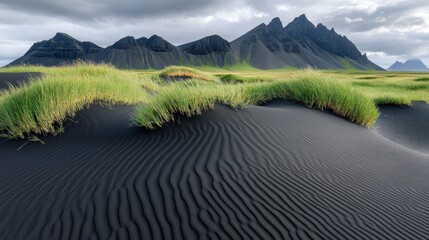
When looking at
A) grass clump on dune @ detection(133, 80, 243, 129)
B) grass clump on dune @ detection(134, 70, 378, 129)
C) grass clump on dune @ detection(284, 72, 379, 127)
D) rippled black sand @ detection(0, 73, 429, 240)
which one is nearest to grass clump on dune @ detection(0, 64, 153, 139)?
rippled black sand @ detection(0, 73, 429, 240)

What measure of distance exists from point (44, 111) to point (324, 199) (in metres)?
5.33

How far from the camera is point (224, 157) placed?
3.92 m

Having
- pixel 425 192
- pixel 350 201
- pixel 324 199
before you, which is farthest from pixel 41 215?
pixel 425 192

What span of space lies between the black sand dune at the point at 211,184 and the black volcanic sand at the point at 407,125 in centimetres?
325

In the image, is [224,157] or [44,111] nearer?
[224,157]

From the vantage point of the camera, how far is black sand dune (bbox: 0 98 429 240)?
2.70m

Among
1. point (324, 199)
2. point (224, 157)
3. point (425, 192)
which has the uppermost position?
point (224, 157)

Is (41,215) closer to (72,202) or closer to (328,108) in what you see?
(72,202)

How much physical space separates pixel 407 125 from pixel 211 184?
9.95 m

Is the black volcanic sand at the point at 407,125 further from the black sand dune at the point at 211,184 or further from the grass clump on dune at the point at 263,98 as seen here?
the black sand dune at the point at 211,184

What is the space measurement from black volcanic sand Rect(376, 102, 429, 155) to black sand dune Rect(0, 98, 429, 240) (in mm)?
3251

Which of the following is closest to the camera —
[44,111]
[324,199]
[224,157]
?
[324,199]

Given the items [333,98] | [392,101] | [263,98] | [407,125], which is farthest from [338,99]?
[392,101]

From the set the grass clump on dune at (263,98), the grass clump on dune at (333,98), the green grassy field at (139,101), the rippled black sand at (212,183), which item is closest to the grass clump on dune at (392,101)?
the grass clump on dune at (263,98)
